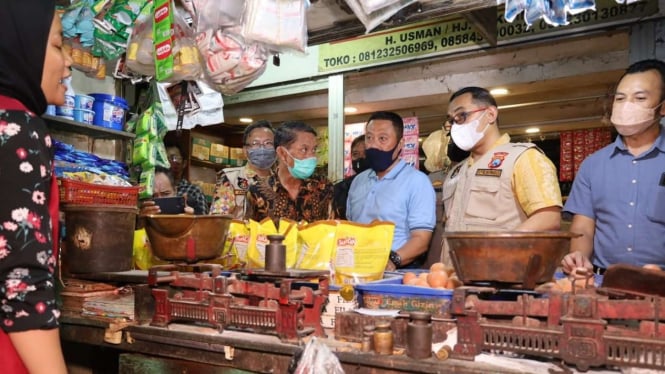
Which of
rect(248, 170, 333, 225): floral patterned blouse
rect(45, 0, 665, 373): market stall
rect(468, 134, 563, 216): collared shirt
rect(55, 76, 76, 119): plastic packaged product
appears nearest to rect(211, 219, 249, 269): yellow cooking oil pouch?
rect(45, 0, 665, 373): market stall

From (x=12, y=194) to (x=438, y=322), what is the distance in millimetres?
1264

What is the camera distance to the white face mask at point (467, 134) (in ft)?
9.04

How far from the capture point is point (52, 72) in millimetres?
1468

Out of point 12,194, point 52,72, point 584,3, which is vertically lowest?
point 12,194

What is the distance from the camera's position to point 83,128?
3.76 meters

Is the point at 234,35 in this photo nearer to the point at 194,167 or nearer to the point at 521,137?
the point at 194,167

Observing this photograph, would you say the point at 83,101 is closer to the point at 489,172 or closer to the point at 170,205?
the point at 170,205

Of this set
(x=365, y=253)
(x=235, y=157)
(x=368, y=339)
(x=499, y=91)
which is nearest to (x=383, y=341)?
(x=368, y=339)

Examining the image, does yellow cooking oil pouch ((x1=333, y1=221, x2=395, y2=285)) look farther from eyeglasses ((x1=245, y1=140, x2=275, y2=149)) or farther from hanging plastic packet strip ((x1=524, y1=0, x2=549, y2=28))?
eyeglasses ((x1=245, y1=140, x2=275, y2=149))

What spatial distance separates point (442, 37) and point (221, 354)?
11.5 feet

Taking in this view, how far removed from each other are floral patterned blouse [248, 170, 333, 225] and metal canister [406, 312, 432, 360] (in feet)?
6.00

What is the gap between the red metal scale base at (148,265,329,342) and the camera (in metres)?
1.78

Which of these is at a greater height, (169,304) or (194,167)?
(194,167)

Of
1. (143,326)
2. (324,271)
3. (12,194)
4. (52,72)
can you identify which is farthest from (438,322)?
(52,72)
